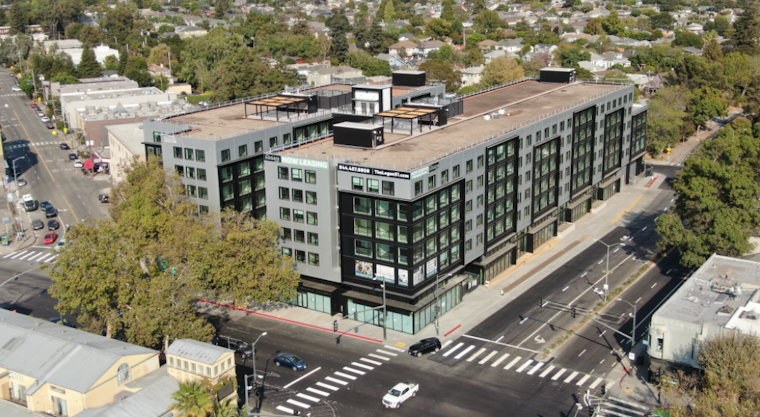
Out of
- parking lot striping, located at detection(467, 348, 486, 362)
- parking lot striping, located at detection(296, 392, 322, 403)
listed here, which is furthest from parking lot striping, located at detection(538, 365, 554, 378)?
parking lot striping, located at detection(296, 392, 322, 403)

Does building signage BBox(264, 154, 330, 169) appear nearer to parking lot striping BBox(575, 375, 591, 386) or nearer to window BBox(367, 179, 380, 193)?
window BBox(367, 179, 380, 193)

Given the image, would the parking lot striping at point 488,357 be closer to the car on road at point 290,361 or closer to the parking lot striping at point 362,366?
the parking lot striping at point 362,366

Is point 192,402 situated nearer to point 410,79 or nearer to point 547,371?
point 547,371

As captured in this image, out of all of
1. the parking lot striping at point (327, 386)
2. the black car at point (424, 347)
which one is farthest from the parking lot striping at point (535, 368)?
the parking lot striping at point (327, 386)

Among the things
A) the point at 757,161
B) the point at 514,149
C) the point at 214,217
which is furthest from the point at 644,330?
the point at 214,217

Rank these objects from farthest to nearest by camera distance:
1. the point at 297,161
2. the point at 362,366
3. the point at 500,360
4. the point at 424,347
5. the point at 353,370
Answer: the point at 297,161 < the point at 424,347 < the point at 500,360 < the point at 362,366 < the point at 353,370

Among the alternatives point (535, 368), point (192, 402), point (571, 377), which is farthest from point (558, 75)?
point (192, 402)

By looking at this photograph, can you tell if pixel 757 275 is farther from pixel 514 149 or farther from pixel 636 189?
pixel 636 189
